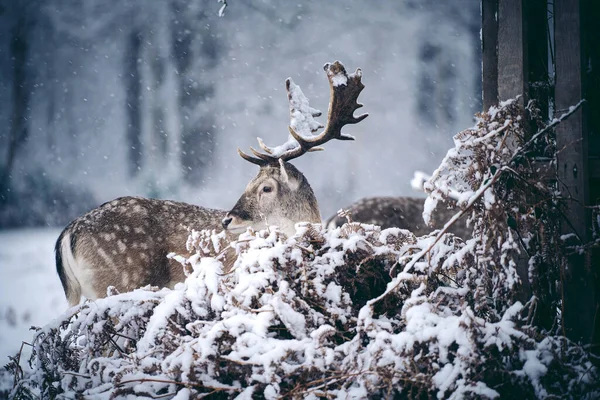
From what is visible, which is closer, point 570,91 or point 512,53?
point 570,91

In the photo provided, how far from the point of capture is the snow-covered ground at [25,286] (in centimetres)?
544

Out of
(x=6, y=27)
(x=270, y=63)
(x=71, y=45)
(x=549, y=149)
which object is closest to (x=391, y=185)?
(x=270, y=63)

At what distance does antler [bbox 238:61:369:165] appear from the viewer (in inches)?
143

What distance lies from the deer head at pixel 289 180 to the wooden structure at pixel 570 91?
1498mm

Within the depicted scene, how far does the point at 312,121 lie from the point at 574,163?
2384mm

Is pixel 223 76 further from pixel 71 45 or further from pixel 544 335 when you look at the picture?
pixel 544 335

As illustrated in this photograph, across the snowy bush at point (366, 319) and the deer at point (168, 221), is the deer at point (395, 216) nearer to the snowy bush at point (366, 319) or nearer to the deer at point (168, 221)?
the deer at point (168, 221)

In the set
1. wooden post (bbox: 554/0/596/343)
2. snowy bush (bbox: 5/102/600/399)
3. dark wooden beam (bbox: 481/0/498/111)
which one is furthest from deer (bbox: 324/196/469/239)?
snowy bush (bbox: 5/102/600/399)

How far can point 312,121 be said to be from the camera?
13.5 ft

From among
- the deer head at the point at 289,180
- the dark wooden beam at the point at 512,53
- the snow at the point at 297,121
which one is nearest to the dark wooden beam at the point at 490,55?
the dark wooden beam at the point at 512,53

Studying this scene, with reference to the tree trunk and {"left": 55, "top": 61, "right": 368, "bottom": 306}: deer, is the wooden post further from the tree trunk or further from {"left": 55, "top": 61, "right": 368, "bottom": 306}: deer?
the tree trunk

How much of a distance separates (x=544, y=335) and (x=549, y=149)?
34.0 inches

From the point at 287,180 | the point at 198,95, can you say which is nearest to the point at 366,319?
the point at 287,180

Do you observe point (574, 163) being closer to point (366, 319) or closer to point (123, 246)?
point (366, 319)
